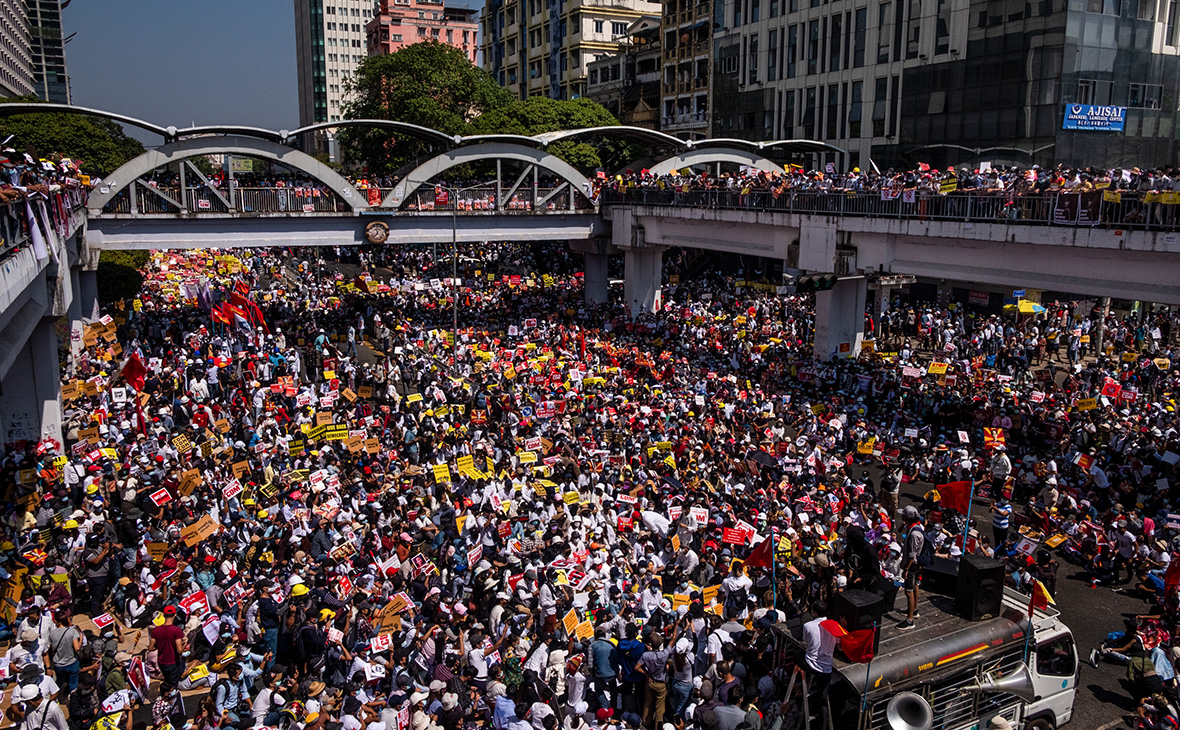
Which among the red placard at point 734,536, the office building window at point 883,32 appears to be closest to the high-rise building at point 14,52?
the office building window at point 883,32

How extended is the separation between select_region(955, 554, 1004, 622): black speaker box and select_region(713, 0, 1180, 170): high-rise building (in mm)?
27854

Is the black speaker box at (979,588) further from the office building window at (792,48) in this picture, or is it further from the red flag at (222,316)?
the office building window at (792,48)

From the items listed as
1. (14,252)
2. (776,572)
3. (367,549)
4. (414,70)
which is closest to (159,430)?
(14,252)

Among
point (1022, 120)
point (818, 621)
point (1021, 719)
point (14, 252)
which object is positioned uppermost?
point (1022, 120)

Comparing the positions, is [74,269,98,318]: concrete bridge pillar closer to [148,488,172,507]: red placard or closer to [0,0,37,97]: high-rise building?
[148,488,172,507]: red placard

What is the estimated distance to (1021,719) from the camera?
11195 millimetres

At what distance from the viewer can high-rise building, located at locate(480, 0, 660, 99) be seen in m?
79.8

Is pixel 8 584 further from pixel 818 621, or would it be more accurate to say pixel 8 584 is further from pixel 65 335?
pixel 65 335

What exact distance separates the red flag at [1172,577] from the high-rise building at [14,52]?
116m

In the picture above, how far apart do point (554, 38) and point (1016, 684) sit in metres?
80.9

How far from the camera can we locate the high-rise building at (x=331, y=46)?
15662 centimetres

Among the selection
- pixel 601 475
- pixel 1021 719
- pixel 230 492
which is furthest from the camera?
pixel 601 475

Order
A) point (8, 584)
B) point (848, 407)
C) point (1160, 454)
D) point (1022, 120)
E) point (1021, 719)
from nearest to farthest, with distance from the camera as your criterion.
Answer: point (1021, 719)
point (8, 584)
point (1160, 454)
point (848, 407)
point (1022, 120)

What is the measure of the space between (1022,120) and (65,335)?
38667 millimetres
